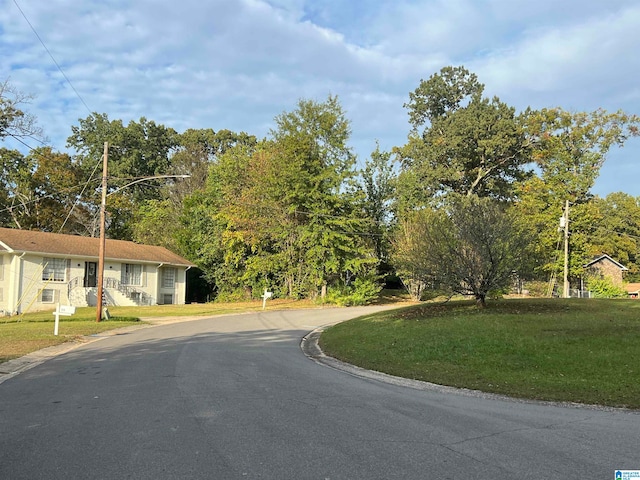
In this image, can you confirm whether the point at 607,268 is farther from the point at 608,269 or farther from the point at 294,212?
the point at 294,212

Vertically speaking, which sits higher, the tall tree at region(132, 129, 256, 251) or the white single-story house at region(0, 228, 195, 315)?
the tall tree at region(132, 129, 256, 251)

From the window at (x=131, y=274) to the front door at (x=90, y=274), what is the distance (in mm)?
2033

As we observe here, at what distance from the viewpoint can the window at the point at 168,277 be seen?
4119cm

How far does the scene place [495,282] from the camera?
17.9m

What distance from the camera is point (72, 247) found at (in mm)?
35500

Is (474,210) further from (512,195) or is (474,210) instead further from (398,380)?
(512,195)

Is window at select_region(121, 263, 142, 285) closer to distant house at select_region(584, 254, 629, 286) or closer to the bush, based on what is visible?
the bush

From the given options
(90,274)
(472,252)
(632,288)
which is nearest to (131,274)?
(90,274)

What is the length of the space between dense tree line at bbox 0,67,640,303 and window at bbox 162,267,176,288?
4.03 metres

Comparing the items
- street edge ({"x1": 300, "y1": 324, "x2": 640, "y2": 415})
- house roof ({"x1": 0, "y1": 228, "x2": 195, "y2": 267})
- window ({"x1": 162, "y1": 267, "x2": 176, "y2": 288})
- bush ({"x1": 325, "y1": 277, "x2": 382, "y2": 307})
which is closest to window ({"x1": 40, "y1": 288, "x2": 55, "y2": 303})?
house roof ({"x1": 0, "y1": 228, "x2": 195, "y2": 267})

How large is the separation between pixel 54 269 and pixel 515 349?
31247mm

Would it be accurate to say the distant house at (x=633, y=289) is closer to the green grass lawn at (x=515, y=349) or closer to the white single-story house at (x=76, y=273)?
the green grass lawn at (x=515, y=349)

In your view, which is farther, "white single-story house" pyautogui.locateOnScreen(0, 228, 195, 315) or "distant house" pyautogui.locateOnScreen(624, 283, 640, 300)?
"distant house" pyautogui.locateOnScreen(624, 283, 640, 300)

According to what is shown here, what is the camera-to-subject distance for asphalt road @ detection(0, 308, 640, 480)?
15.6 feet
